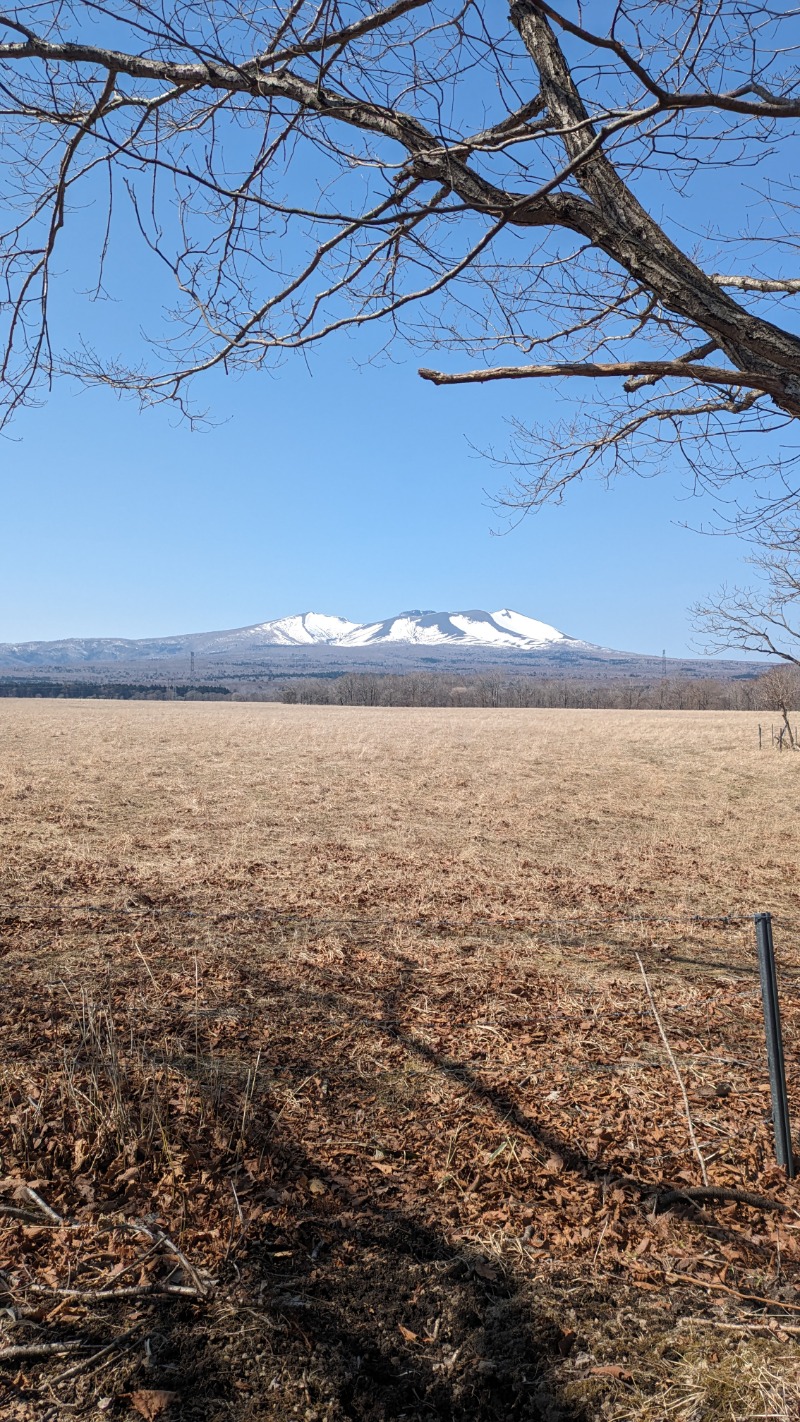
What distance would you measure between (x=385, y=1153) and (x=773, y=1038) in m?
2.03

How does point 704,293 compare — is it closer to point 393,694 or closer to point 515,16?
point 515,16

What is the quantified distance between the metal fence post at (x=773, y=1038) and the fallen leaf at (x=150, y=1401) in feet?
9.22

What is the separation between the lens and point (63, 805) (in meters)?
16.1

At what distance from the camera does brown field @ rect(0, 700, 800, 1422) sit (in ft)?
8.80

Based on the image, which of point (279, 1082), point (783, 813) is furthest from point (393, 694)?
point (279, 1082)

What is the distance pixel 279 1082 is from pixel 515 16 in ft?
19.8

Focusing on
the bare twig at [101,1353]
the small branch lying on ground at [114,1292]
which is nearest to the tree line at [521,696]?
the small branch lying on ground at [114,1292]

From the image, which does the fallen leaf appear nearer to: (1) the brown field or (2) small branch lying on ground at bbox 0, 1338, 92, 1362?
(1) the brown field

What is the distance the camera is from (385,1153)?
407 cm

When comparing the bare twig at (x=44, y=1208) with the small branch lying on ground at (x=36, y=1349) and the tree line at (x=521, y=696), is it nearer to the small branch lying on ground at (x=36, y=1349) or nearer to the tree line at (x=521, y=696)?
the small branch lying on ground at (x=36, y=1349)

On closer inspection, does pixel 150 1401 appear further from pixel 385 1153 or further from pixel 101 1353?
pixel 385 1153

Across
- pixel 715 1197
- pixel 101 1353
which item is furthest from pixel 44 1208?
pixel 715 1197

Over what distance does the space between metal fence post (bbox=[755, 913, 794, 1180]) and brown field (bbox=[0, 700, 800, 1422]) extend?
0.60 feet

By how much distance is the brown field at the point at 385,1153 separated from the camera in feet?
8.80
